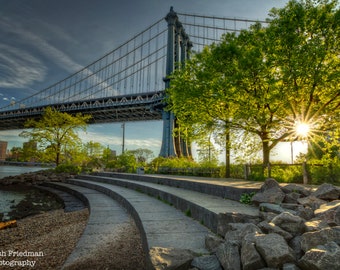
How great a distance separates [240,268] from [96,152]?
109 ft

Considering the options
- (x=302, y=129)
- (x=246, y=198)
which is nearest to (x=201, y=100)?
(x=302, y=129)

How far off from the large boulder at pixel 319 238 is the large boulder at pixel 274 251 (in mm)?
187

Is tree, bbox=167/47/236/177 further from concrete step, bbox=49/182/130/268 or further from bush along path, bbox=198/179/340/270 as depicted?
bush along path, bbox=198/179/340/270

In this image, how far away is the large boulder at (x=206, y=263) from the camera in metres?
2.55

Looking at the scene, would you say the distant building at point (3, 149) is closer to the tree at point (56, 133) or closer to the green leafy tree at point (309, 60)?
the tree at point (56, 133)

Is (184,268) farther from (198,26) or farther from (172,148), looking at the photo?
(198,26)

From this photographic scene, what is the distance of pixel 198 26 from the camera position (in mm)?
45125

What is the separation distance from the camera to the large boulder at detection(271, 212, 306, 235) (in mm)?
2818

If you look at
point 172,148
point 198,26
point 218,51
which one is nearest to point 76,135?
point 172,148

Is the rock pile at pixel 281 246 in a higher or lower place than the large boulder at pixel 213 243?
higher

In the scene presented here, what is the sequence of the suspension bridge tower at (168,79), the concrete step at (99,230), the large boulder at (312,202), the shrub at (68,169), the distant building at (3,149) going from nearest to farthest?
the concrete step at (99,230) → the large boulder at (312,202) → the shrub at (68,169) → the suspension bridge tower at (168,79) → the distant building at (3,149)

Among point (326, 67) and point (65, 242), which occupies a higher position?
point (326, 67)

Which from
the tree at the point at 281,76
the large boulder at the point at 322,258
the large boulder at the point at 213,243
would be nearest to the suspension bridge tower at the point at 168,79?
the tree at the point at 281,76

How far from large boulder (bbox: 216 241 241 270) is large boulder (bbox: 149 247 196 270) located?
1.13 feet
